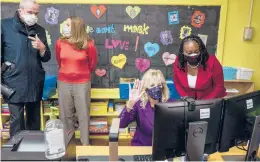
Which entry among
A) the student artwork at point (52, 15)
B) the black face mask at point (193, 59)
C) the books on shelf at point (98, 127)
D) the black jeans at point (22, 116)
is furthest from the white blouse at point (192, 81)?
the student artwork at point (52, 15)

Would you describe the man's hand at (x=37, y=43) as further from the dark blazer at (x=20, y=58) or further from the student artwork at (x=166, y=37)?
the student artwork at (x=166, y=37)

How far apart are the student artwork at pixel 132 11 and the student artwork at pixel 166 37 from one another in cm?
40

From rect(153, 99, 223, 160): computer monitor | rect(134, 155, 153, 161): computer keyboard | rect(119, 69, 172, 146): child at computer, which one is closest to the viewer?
rect(153, 99, 223, 160): computer monitor

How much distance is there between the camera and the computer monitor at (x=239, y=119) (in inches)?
54.4

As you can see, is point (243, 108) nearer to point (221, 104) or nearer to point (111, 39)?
point (221, 104)

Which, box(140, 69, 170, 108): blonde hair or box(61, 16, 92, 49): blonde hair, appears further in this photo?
box(61, 16, 92, 49): blonde hair

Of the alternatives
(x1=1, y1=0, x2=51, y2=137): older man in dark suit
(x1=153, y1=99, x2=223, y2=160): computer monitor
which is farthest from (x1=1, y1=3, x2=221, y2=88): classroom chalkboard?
(x1=153, y1=99, x2=223, y2=160): computer monitor

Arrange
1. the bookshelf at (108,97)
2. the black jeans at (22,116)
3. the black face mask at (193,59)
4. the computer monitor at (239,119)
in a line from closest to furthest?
the computer monitor at (239,119), the black face mask at (193,59), the black jeans at (22,116), the bookshelf at (108,97)

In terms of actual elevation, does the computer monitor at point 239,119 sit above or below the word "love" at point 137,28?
below

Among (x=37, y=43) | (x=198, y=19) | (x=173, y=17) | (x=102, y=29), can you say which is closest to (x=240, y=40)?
(x=198, y=19)

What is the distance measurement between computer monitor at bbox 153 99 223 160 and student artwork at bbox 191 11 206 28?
1.96 m

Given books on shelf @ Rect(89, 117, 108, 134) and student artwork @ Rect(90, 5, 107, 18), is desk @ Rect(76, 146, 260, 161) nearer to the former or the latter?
books on shelf @ Rect(89, 117, 108, 134)

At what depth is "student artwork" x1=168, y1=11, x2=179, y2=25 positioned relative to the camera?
3.09 metres

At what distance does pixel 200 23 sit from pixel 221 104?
1.98m
